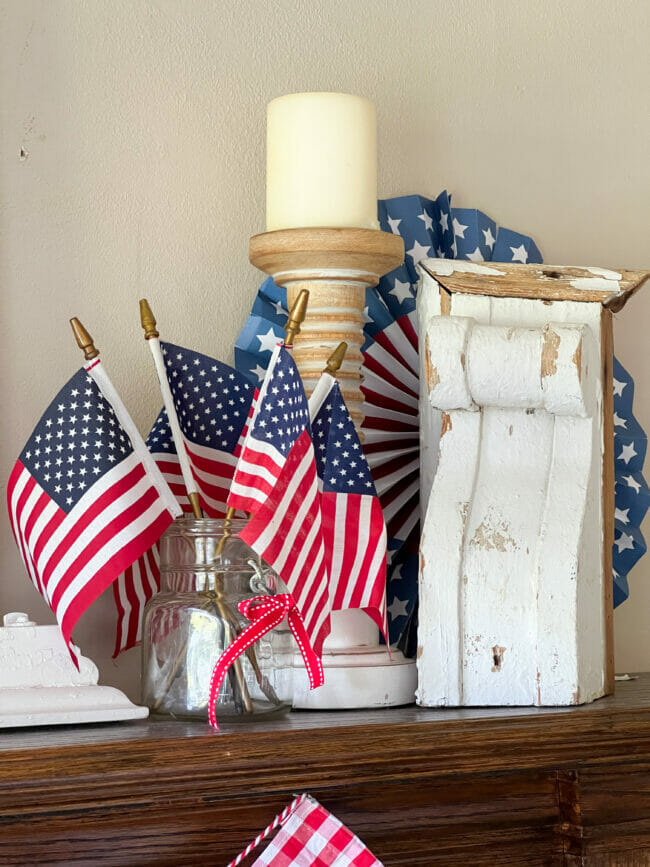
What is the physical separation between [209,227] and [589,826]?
73cm

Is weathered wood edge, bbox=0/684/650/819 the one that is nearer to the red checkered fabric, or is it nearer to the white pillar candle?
the red checkered fabric

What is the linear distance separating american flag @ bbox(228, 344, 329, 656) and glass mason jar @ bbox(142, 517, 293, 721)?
5 centimetres

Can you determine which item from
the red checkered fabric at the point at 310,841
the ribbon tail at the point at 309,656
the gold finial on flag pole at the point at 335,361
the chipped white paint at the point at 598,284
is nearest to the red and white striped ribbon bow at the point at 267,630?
the ribbon tail at the point at 309,656

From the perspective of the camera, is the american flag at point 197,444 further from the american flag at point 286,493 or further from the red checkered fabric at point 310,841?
the red checkered fabric at point 310,841

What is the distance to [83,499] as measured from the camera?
1.00 m

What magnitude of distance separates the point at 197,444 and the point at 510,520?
31cm

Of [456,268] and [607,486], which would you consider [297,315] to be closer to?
[456,268]

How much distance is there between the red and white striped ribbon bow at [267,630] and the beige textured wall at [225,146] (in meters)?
0.26

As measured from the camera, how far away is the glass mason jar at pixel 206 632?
100 centimetres

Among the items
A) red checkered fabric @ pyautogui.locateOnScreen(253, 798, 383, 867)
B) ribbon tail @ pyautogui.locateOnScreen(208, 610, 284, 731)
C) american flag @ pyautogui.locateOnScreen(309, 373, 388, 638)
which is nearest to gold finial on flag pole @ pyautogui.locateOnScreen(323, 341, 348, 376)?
american flag @ pyautogui.locateOnScreen(309, 373, 388, 638)

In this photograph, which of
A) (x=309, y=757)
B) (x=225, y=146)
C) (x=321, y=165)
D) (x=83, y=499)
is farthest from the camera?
(x=225, y=146)

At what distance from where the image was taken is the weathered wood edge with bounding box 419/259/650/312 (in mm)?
1157

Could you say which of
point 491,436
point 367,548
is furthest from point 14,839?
point 491,436

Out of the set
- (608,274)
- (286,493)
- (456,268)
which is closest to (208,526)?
(286,493)
